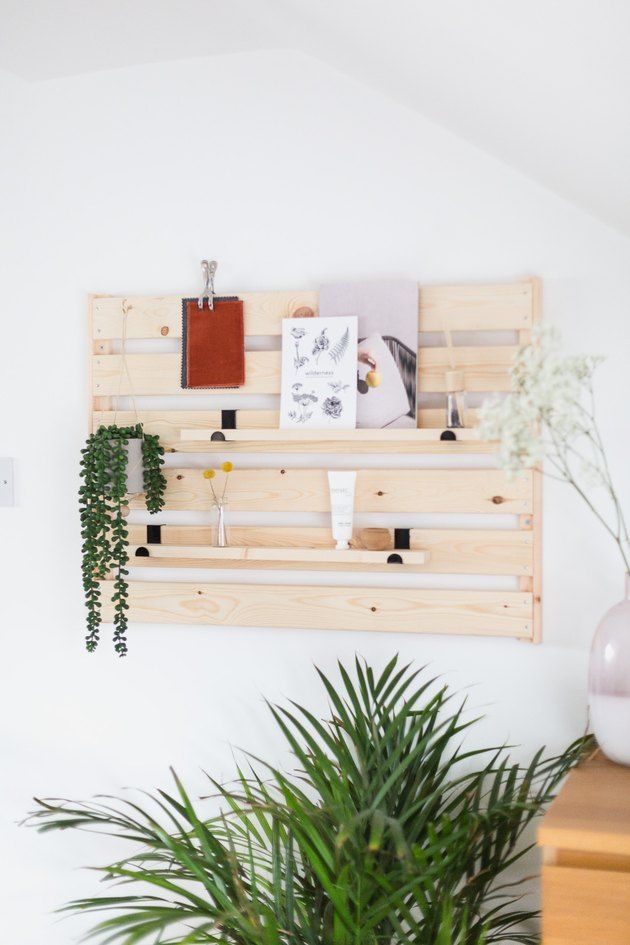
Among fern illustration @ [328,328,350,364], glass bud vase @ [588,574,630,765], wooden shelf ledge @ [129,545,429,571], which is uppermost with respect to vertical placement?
fern illustration @ [328,328,350,364]

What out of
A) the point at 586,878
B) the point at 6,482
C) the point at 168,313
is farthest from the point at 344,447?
the point at 586,878

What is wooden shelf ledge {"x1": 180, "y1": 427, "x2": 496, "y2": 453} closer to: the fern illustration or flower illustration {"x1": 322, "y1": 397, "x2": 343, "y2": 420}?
flower illustration {"x1": 322, "y1": 397, "x2": 343, "y2": 420}

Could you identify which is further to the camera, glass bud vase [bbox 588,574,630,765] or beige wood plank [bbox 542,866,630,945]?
glass bud vase [bbox 588,574,630,765]

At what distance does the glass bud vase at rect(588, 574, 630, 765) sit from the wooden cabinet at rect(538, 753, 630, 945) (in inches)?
8.3

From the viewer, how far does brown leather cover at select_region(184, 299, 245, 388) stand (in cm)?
206

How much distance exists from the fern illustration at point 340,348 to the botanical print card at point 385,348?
31mm

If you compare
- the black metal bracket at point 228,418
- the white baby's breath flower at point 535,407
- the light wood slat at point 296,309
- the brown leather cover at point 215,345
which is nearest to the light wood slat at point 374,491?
the black metal bracket at point 228,418

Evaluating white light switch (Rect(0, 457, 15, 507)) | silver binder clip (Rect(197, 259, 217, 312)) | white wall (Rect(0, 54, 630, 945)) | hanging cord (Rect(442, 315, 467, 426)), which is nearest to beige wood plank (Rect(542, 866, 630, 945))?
white wall (Rect(0, 54, 630, 945))

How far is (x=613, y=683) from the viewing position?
1626mm

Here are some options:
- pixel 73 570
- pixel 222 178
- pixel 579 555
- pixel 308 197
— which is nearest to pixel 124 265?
pixel 222 178

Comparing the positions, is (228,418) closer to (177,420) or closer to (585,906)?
(177,420)

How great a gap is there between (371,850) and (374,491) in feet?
2.61

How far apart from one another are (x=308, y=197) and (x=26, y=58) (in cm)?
76

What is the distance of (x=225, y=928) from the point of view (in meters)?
1.65
